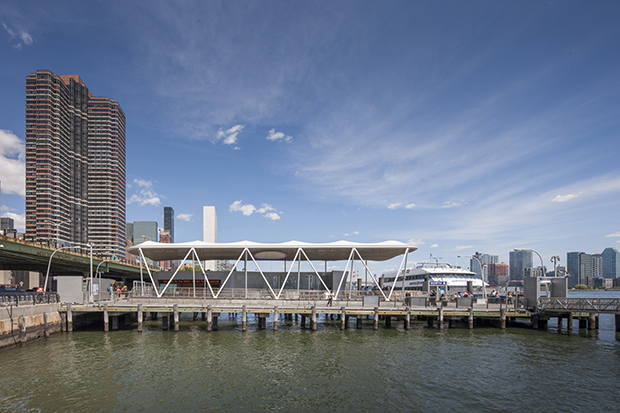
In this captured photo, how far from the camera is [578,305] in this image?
3506 centimetres

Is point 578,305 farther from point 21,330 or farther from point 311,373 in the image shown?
point 21,330

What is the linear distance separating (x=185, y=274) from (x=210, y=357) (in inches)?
911

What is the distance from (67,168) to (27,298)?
180314 mm

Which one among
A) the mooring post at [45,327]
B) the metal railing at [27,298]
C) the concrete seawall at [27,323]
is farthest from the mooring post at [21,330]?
the mooring post at [45,327]

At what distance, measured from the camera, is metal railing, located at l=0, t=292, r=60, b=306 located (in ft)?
94.6

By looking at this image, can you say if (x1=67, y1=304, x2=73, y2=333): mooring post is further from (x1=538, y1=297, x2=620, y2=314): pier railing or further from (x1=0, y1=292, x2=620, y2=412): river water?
(x1=538, y1=297, x2=620, y2=314): pier railing

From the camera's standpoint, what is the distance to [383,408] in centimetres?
1616

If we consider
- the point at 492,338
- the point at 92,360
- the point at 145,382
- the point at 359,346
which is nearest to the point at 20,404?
the point at 145,382

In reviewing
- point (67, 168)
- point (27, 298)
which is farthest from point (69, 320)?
point (67, 168)

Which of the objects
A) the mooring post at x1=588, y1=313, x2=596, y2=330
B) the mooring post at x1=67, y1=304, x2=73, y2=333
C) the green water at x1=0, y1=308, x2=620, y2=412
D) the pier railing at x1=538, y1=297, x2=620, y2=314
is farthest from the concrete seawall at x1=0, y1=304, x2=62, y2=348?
the mooring post at x1=588, y1=313, x2=596, y2=330

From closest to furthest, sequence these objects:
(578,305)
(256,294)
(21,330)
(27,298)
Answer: (21,330) < (27,298) < (578,305) < (256,294)

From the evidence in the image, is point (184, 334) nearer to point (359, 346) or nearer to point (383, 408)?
point (359, 346)

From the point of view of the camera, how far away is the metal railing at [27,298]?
28.8m

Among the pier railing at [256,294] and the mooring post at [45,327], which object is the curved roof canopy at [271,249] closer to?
the pier railing at [256,294]
